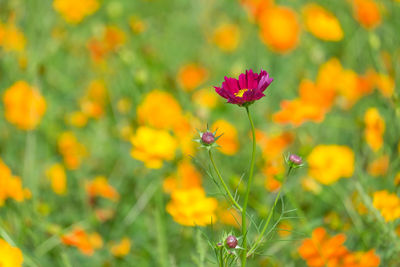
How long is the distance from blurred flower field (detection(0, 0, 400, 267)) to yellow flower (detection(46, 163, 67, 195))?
1 cm

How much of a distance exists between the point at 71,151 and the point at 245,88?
2.83ft

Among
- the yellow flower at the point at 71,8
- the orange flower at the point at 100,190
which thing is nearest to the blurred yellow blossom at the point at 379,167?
the orange flower at the point at 100,190

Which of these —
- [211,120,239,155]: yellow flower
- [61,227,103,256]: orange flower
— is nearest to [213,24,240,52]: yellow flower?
[211,120,239,155]: yellow flower

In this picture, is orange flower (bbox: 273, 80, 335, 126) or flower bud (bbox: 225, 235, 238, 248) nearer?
flower bud (bbox: 225, 235, 238, 248)

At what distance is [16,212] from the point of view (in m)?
1.06

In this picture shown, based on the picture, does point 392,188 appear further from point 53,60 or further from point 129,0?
point 129,0

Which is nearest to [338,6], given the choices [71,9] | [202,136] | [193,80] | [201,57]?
[201,57]

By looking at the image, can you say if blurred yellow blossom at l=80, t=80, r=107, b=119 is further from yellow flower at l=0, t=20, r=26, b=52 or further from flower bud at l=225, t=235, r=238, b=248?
flower bud at l=225, t=235, r=238, b=248

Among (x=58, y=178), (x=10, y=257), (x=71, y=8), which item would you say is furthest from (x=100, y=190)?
(x=71, y=8)

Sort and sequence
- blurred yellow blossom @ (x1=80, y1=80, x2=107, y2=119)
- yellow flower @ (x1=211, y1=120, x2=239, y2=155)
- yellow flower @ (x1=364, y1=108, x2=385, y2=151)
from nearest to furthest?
1. yellow flower @ (x1=364, y1=108, x2=385, y2=151)
2. yellow flower @ (x1=211, y1=120, x2=239, y2=155)
3. blurred yellow blossom @ (x1=80, y1=80, x2=107, y2=119)

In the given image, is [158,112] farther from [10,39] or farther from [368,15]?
[368,15]

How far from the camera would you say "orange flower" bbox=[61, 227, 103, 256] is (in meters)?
0.98

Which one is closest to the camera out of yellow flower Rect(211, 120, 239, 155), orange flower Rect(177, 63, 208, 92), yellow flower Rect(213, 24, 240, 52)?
yellow flower Rect(211, 120, 239, 155)

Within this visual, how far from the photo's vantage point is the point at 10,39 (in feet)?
5.26
